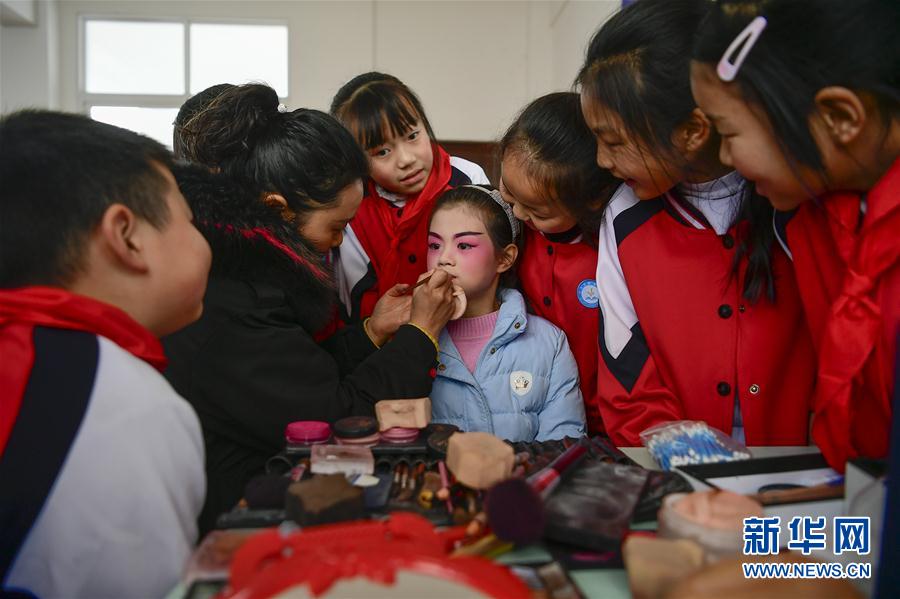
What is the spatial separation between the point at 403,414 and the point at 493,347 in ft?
1.99

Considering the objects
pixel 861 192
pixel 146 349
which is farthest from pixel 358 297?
pixel 861 192

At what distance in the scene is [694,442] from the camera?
989mm

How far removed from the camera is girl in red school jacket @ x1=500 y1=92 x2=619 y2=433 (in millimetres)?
1487

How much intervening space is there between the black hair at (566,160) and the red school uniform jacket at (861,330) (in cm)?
57

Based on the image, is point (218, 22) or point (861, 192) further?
point (218, 22)

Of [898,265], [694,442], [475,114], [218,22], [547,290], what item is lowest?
[694,442]

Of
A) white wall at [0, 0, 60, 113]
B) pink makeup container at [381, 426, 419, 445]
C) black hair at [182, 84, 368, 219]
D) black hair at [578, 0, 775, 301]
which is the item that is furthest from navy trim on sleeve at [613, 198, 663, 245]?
white wall at [0, 0, 60, 113]

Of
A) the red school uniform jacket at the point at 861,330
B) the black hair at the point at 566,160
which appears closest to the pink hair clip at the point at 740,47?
the red school uniform jacket at the point at 861,330

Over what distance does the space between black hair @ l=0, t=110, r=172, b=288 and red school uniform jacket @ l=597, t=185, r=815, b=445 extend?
2.94 feet

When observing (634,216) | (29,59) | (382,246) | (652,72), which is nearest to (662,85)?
(652,72)

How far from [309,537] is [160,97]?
6.34 meters

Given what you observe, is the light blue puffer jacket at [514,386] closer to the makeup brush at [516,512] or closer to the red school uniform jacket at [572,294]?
the red school uniform jacket at [572,294]

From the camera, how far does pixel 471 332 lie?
5.28 ft

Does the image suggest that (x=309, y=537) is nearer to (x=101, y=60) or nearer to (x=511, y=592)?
(x=511, y=592)
